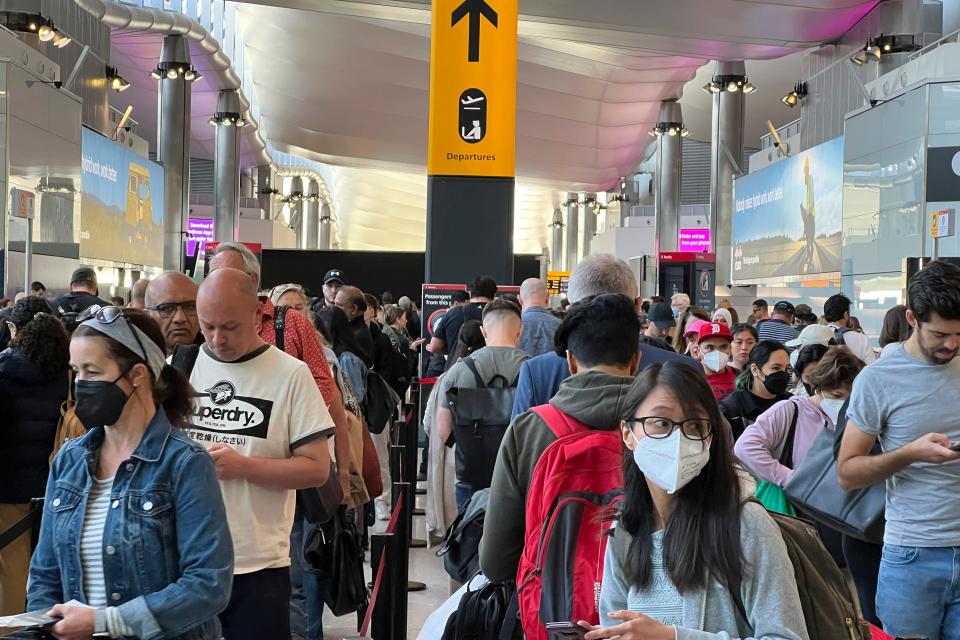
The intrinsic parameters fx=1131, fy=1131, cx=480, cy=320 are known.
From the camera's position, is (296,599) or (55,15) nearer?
(296,599)

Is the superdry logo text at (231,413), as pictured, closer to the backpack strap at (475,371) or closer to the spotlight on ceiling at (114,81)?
the backpack strap at (475,371)

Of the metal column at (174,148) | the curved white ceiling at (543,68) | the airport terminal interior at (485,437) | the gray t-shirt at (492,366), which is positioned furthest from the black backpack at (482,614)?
the metal column at (174,148)

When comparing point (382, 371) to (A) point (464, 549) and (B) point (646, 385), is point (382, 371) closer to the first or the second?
(A) point (464, 549)

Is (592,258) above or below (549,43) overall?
below

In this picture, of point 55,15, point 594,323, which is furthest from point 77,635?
point 55,15

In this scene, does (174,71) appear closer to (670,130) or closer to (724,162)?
(724,162)

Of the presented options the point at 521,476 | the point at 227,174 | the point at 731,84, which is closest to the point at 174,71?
the point at 227,174

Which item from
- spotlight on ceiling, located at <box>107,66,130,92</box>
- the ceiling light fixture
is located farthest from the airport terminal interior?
spotlight on ceiling, located at <box>107,66,130,92</box>

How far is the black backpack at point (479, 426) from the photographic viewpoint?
5.91 m

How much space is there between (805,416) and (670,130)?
3174 centimetres

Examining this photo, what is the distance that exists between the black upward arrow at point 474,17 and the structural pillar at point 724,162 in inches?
748

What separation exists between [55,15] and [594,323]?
800 inches

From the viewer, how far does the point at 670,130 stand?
3556cm

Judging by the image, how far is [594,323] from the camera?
3330mm
